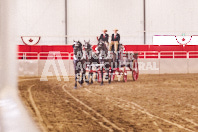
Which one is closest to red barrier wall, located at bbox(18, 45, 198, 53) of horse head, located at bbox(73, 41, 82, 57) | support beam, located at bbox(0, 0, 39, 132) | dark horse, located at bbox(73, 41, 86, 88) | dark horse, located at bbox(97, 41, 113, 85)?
dark horse, located at bbox(97, 41, 113, 85)

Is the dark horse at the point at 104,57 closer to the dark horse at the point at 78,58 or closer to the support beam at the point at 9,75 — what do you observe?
the dark horse at the point at 78,58

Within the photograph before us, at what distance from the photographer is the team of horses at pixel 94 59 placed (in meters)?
9.62

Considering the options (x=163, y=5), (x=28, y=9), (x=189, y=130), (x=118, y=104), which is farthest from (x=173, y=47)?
(x=189, y=130)

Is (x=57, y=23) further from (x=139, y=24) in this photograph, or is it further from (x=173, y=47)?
(x=173, y=47)

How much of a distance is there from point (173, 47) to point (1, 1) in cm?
1986

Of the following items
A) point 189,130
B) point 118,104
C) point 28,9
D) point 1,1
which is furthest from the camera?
point 28,9

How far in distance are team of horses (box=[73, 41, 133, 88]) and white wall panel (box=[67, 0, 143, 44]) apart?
8604 millimetres

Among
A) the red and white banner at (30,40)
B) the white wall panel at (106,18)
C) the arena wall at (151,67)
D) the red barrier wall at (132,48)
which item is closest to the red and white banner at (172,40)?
the red barrier wall at (132,48)

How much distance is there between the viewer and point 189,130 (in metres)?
3.94

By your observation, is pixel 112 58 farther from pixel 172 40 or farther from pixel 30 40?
pixel 172 40

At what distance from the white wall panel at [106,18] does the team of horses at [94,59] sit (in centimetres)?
860

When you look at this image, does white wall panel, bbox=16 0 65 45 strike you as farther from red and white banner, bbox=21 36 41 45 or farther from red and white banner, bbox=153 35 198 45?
red and white banner, bbox=153 35 198 45

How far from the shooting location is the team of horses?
962cm

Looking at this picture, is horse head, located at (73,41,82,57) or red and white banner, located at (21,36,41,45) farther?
red and white banner, located at (21,36,41,45)
